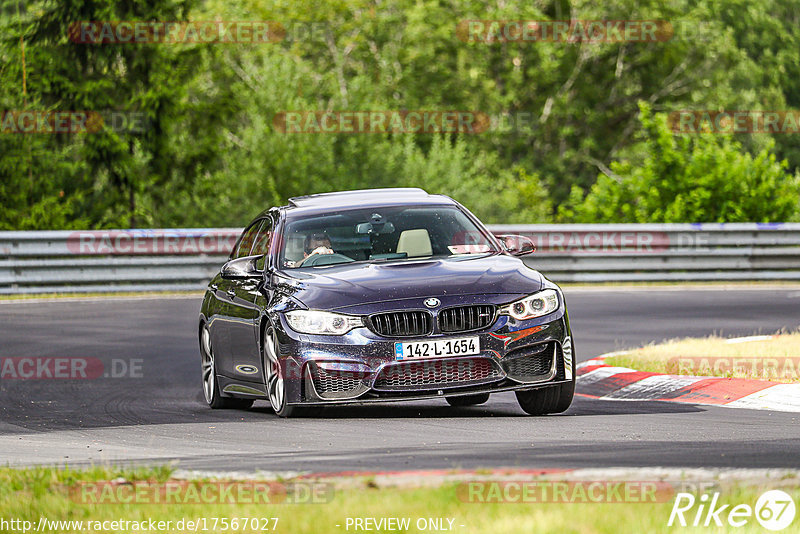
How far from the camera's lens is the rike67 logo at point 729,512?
16.8 feet

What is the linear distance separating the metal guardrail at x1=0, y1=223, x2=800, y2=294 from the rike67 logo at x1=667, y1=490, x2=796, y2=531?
17792 mm

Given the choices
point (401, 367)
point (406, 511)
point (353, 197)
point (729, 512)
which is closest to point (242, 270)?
point (353, 197)

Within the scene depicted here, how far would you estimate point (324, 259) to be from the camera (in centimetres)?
1048

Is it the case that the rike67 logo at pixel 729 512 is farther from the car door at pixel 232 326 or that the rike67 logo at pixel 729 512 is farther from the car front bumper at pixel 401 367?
the car door at pixel 232 326

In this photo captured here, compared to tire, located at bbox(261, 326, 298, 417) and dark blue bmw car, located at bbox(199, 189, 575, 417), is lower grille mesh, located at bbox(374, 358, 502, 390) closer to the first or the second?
dark blue bmw car, located at bbox(199, 189, 575, 417)

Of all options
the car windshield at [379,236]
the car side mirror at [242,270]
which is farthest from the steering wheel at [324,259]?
the car side mirror at [242,270]

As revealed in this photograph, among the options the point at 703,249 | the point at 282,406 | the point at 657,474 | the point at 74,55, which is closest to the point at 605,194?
the point at 703,249

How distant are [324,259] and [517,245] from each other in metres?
1.47

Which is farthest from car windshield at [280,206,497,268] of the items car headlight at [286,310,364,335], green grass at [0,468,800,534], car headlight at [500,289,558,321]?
green grass at [0,468,800,534]

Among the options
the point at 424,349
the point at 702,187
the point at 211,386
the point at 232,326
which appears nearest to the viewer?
the point at 424,349

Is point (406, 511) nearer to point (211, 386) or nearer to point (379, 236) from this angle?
point (379, 236)

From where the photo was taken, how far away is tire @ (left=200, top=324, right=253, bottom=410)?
11547 millimetres

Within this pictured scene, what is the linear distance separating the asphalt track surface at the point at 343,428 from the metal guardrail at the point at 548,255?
6.36 meters

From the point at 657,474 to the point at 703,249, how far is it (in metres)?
18.7
